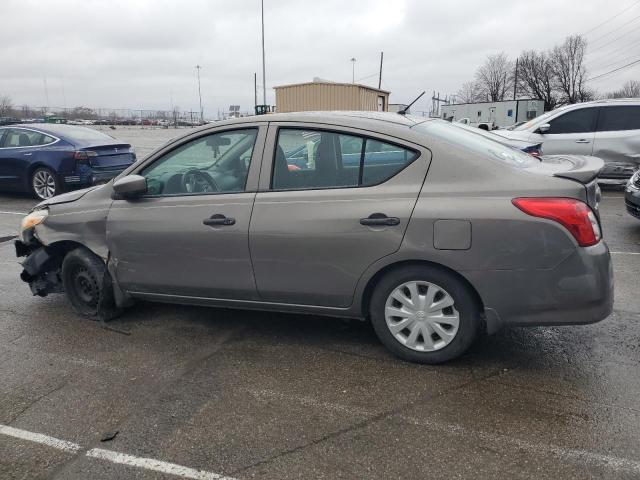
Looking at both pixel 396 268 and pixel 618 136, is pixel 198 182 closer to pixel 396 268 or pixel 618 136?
pixel 396 268

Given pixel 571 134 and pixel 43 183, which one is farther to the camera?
pixel 571 134

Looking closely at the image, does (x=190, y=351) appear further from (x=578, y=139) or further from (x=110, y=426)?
(x=578, y=139)

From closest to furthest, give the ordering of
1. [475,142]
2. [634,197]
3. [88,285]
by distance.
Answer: [475,142], [88,285], [634,197]

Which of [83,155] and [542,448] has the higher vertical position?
[83,155]

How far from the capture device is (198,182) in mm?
3967

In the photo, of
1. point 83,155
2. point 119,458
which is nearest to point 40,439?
point 119,458

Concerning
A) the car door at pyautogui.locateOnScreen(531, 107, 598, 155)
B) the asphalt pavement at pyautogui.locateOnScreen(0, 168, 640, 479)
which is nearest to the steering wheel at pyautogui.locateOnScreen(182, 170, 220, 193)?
the asphalt pavement at pyautogui.locateOnScreen(0, 168, 640, 479)

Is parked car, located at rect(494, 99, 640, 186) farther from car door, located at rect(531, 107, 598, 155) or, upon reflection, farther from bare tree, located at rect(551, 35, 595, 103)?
bare tree, located at rect(551, 35, 595, 103)

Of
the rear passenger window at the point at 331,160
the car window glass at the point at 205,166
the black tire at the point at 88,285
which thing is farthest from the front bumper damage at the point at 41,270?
the rear passenger window at the point at 331,160

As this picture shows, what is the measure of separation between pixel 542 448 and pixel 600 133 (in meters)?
9.57

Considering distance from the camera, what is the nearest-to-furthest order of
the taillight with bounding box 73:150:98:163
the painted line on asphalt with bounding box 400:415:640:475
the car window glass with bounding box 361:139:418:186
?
the painted line on asphalt with bounding box 400:415:640:475
the car window glass with bounding box 361:139:418:186
the taillight with bounding box 73:150:98:163

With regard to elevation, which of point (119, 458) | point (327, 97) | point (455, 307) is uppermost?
point (327, 97)

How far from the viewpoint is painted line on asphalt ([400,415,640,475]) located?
2.49m

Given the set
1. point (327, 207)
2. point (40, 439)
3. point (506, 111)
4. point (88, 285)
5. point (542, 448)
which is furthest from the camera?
point (506, 111)
